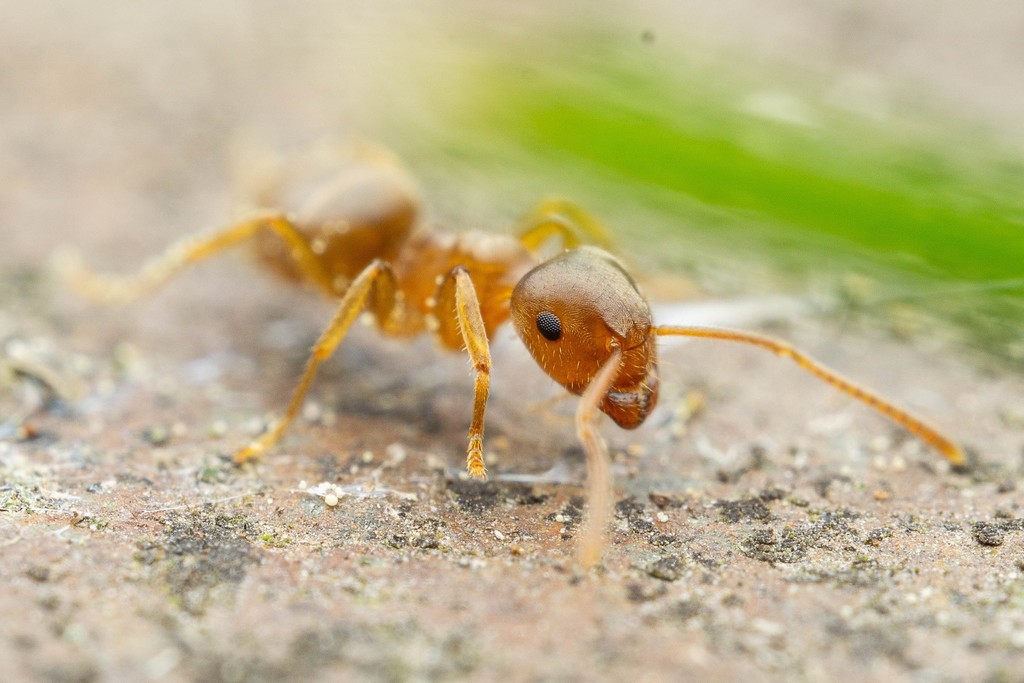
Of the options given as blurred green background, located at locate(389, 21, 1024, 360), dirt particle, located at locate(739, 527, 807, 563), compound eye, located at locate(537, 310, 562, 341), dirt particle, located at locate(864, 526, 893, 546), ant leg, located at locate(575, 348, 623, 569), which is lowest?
dirt particle, located at locate(739, 527, 807, 563)

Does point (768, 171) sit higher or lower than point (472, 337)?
higher

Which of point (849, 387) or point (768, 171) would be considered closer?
point (849, 387)

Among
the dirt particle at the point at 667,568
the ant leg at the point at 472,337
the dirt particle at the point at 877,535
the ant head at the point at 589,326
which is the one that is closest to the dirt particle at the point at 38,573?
the ant leg at the point at 472,337

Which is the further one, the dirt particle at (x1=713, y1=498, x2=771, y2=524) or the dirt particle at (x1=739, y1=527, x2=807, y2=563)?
the dirt particle at (x1=713, y1=498, x2=771, y2=524)

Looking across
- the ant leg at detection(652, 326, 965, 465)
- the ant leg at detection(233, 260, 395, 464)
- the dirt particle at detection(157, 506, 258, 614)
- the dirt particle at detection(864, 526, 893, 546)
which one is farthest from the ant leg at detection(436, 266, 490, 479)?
the dirt particle at detection(864, 526, 893, 546)

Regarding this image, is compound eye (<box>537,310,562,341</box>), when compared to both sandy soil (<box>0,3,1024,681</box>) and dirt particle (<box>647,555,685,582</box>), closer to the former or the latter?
sandy soil (<box>0,3,1024,681</box>)

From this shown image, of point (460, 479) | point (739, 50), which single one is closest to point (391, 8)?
point (739, 50)

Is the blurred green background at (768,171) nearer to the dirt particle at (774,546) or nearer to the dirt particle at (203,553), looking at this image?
the dirt particle at (774,546)

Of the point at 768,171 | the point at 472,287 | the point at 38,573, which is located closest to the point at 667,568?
the point at 472,287

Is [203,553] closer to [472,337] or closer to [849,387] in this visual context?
[472,337]
